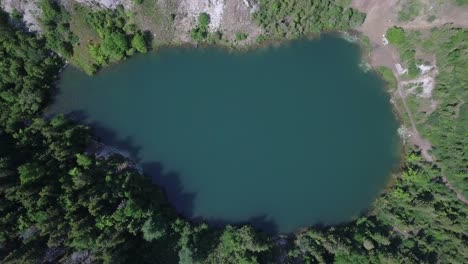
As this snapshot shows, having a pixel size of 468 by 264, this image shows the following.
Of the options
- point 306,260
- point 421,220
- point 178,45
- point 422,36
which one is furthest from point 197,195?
point 422,36

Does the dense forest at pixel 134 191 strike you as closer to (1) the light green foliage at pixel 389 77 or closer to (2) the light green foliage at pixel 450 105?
(2) the light green foliage at pixel 450 105

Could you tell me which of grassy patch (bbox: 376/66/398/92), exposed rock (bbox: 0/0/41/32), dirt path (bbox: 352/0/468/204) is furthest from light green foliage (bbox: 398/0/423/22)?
exposed rock (bbox: 0/0/41/32)

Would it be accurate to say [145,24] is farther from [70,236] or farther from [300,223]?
[300,223]

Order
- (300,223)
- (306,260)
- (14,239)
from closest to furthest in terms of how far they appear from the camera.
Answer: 1. (14,239)
2. (306,260)
3. (300,223)

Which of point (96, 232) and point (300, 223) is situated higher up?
point (300, 223)

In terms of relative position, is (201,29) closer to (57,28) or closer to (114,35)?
(114,35)

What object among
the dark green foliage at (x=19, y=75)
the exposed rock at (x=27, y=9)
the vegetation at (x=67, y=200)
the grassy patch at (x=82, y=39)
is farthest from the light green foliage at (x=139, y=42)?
the exposed rock at (x=27, y=9)
